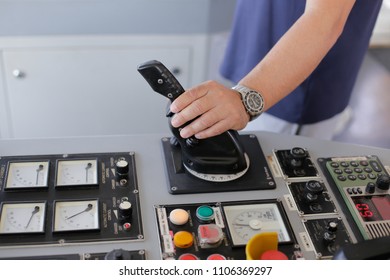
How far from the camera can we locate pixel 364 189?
1.26 meters

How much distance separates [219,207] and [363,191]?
352mm

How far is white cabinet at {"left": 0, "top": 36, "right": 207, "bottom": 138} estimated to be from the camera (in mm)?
2217

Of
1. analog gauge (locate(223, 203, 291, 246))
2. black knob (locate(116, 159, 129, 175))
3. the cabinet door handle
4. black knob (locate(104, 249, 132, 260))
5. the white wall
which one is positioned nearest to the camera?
black knob (locate(104, 249, 132, 260))

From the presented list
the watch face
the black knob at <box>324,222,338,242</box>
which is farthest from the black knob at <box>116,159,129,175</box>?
the black knob at <box>324,222,338,242</box>

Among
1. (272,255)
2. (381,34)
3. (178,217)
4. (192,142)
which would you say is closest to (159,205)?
(178,217)

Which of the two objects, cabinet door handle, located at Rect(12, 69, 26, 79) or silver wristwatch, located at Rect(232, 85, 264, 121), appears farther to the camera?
cabinet door handle, located at Rect(12, 69, 26, 79)

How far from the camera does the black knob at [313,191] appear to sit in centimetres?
122

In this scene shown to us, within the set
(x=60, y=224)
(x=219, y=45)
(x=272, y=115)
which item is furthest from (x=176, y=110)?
(x=219, y=45)

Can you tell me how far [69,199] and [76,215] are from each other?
5cm

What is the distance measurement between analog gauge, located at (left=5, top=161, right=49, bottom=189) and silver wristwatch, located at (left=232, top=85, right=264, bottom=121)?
0.49 metres

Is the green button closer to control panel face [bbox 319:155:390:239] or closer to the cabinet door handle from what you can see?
control panel face [bbox 319:155:390:239]

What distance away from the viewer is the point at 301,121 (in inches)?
70.8

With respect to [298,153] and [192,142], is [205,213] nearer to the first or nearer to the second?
[192,142]

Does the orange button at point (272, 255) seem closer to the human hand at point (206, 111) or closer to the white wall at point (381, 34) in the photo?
the human hand at point (206, 111)
